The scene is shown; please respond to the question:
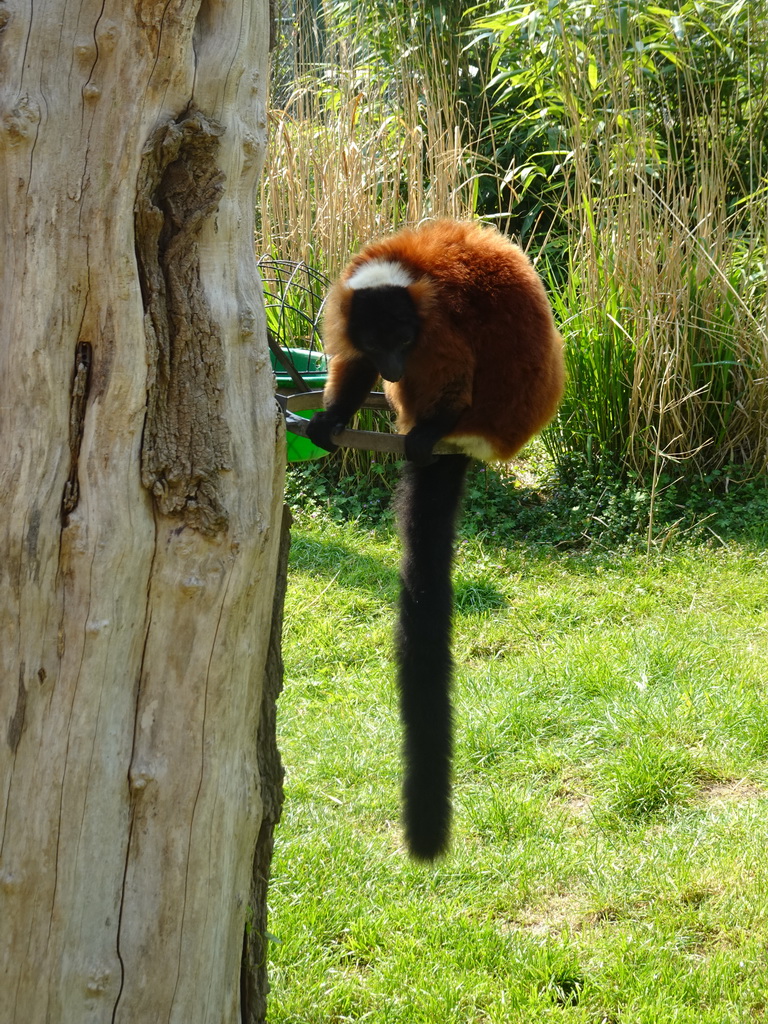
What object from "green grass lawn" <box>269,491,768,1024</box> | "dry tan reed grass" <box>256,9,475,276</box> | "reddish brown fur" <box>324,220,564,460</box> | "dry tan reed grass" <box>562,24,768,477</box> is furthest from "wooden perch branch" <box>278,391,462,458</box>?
"dry tan reed grass" <box>256,9,475,276</box>

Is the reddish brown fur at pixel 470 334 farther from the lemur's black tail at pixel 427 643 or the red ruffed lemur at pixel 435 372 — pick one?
the lemur's black tail at pixel 427 643

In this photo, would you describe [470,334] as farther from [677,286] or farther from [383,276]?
[677,286]

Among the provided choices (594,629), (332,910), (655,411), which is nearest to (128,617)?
(332,910)

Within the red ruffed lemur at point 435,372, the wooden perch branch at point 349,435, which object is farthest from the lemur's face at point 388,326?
the wooden perch branch at point 349,435

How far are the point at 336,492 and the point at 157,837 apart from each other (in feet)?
16.4

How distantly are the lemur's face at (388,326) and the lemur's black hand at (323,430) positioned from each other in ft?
0.83

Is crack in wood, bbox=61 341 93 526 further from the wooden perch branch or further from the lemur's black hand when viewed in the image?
the lemur's black hand

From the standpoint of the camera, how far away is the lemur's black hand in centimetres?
302

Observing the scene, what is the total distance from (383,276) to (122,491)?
167cm

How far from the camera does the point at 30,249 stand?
165 centimetres

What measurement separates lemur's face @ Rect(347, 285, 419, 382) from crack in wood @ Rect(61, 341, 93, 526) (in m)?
1.48

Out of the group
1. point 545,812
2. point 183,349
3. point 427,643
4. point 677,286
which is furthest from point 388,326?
point 677,286

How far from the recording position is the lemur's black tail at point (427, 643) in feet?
8.61

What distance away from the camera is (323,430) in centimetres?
309
